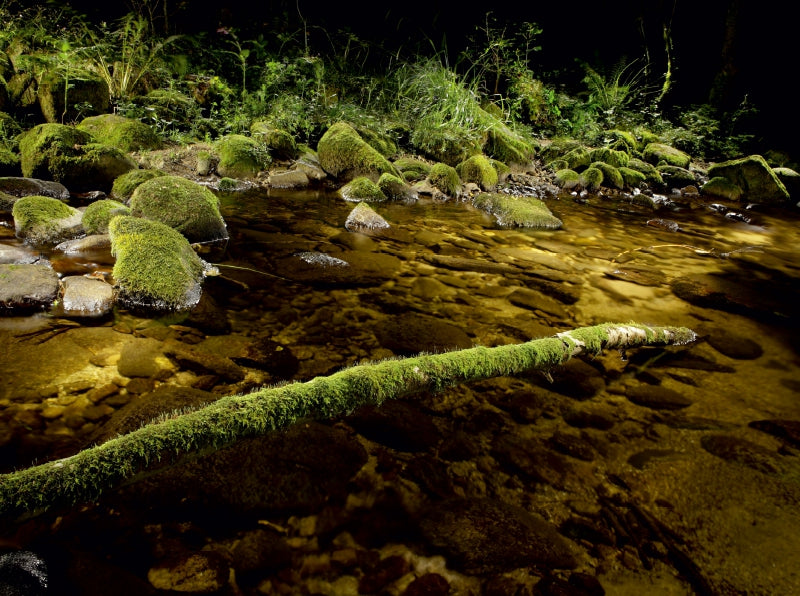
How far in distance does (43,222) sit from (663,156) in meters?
12.6

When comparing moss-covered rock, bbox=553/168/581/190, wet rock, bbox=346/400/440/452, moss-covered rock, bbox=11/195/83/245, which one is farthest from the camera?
moss-covered rock, bbox=553/168/581/190

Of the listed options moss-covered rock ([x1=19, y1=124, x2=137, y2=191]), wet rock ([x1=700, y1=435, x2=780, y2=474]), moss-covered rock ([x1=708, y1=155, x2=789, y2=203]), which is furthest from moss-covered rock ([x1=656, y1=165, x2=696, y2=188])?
moss-covered rock ([x1=19, y1=124, x2=137, y2=191])

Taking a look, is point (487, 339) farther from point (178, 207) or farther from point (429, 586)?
point (178, 207)

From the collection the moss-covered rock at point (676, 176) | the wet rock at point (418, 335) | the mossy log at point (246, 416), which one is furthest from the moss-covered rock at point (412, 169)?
the moss-covered rock at point (676, 176)

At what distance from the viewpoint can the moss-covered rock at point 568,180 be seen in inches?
356

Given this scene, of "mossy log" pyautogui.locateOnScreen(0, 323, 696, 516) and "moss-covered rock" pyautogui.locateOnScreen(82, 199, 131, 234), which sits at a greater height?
"mossy log" pyautogui.locateOnScreen(0, 323, 696, 516)

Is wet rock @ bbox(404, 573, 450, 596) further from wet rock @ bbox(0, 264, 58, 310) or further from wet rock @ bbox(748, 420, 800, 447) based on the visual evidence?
wet rock @ bbox(0, 264, 58, 310)

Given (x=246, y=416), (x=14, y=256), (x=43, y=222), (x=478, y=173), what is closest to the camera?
(x=246, y=416)

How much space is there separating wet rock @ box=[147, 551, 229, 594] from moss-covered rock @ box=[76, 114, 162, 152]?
686 centimetres

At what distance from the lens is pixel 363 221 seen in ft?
16.1

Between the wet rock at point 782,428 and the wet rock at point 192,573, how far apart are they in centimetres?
228

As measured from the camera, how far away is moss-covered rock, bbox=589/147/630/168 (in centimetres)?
998

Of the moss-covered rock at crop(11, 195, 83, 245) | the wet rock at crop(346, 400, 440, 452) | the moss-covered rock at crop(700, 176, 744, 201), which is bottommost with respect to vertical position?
the moss-covered rock at crop(11, 195, 83, 245)

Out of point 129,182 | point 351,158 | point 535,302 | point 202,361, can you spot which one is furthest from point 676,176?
point 202,361
